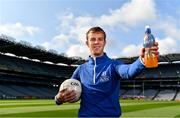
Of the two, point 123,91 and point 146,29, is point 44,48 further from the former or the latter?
point 146,29

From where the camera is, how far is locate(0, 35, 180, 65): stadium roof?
8936 cm

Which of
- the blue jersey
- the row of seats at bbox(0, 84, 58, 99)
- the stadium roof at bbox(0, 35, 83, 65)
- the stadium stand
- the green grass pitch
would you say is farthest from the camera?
the stadium stand

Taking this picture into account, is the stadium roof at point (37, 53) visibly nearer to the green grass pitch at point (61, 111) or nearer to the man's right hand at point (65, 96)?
the green grass pitch at point (61, 111)

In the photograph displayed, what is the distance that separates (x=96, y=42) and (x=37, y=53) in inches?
3846

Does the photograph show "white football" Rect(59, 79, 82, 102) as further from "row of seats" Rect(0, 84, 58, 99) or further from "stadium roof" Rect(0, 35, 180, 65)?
"stadium roof" Rect(0, 35, 180, 65)

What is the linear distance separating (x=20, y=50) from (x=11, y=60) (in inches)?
211

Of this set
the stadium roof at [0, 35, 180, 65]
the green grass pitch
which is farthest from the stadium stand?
the green grass pitch

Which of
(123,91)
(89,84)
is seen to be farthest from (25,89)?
(89,84)

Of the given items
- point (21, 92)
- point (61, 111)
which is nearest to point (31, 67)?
point (21, 92)

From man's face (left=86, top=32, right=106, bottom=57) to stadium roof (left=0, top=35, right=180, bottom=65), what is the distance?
267 feet

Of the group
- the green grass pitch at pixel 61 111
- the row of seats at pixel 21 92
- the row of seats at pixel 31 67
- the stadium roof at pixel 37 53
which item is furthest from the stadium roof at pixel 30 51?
the green grass pitch at pixel 61 111

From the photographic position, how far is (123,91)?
122188mm

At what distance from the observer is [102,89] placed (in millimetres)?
5738

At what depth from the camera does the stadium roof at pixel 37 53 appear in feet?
293
